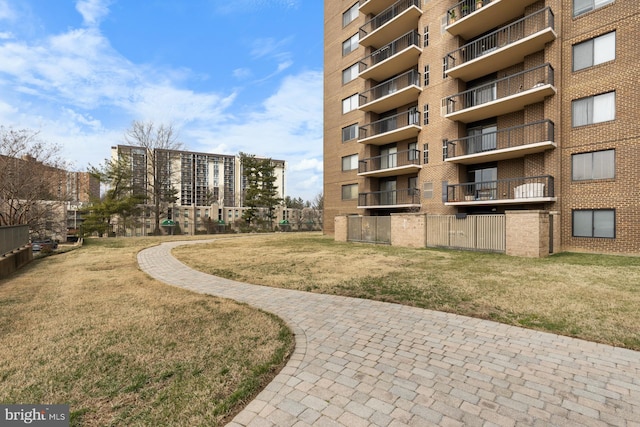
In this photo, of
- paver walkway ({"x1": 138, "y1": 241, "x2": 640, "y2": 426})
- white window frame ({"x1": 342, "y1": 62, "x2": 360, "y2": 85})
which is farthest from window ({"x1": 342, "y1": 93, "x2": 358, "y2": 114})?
paver walkway ({"x1": 138, "y1": 241, "x2": 640, "y2": 426})

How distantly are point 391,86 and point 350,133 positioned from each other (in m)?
5.20

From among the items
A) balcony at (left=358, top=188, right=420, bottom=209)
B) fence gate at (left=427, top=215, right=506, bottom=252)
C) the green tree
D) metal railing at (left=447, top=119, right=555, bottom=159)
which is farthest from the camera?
the green tree

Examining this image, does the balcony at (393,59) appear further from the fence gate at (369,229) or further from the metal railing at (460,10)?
the fence gate at (369,229)

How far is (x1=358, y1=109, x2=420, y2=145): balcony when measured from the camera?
21453 mm

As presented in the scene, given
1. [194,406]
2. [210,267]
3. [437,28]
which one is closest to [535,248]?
[210,267]

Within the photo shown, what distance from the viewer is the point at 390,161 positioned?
2409 cm

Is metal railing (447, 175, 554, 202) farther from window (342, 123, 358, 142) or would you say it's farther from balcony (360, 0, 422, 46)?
balcony (360, 0, 422, 46)

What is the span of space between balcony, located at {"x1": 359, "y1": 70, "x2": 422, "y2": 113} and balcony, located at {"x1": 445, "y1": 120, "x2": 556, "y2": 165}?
5.30 metres

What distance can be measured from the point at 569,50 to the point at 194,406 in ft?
68.4

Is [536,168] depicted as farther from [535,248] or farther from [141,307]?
[141,307]

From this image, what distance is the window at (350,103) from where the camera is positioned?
2656 cm

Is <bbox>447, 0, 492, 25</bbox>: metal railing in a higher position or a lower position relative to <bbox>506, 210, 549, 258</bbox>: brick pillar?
higher

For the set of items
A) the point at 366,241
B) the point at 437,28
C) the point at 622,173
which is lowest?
the point at 366,241

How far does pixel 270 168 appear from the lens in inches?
1786
